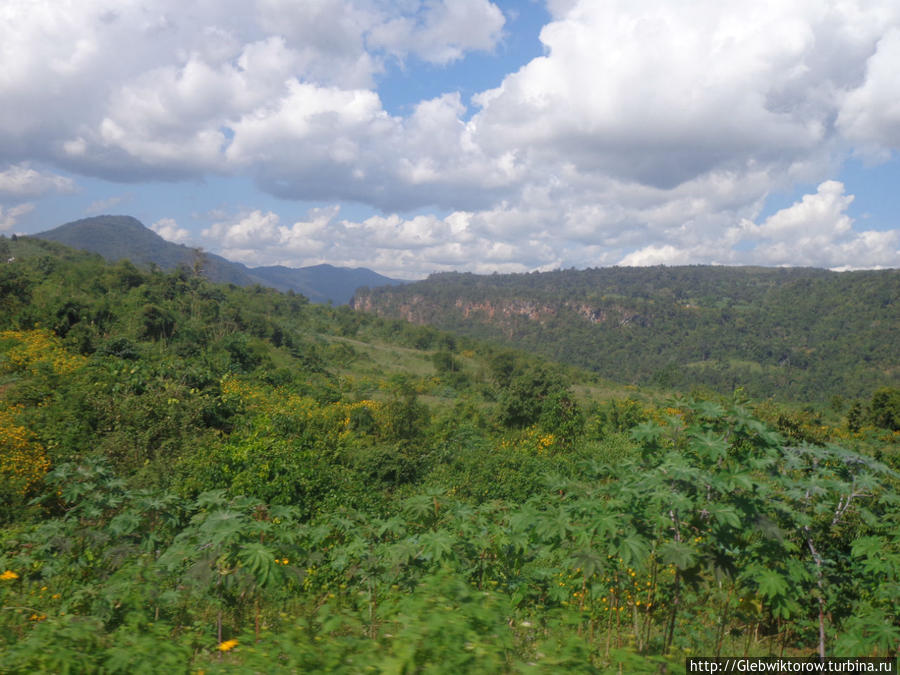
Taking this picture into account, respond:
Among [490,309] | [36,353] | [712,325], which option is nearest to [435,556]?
[36,353]

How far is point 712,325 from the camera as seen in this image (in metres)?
119

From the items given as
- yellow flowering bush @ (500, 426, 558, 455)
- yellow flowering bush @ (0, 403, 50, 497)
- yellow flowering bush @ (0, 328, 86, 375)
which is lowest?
yellow flowering bush @ (500, 426, 558, 455)

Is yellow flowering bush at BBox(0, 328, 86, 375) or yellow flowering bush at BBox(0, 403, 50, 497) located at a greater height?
yellow flowering bush at BBox(0, 328, 86, 375)

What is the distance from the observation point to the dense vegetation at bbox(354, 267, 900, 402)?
8775 cm

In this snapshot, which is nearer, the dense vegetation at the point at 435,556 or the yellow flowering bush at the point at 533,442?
the dense vegetation at the point at 435,556

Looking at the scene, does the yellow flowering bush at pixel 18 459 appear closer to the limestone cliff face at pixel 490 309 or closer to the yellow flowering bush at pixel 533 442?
the yellow flowering bush at pixel 533 442

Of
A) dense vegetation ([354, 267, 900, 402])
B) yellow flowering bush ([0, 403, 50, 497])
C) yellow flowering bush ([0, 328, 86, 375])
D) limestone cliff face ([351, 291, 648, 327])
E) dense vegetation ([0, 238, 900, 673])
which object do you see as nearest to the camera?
dense vegetation ([0, 238, 900, 673])

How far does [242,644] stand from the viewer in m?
2.60

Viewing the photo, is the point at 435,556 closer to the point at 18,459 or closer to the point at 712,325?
the point at 18,459

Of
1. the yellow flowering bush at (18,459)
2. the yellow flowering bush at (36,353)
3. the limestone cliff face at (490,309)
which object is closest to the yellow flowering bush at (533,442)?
the yellow flowering bush at (18,459)

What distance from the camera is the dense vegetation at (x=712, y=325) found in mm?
87750

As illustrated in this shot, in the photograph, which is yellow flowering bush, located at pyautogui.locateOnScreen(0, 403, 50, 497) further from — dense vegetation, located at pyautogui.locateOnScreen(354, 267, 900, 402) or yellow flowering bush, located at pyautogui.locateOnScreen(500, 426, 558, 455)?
dense vegetation, located at pyautogui.locateOnScreen(354, 267, 900, 402)

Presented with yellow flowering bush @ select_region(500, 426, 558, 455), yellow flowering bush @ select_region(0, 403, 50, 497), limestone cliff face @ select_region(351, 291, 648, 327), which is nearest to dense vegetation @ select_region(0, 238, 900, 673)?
yellow flowering bush @ select_region(0, 403, 50, 497)

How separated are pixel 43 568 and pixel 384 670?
3.52 metres
